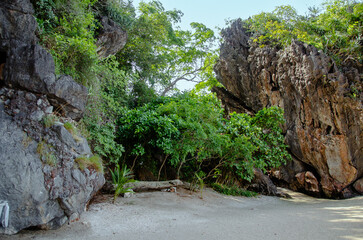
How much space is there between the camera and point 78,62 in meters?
5.73

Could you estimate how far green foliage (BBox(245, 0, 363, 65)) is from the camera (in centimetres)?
1102

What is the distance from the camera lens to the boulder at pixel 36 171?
Answer: 302cm

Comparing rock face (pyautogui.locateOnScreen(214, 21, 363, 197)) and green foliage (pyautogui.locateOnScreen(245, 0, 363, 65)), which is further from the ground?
green foliage (pyautogui.locateOnScreen(245, 0, 363, 65))

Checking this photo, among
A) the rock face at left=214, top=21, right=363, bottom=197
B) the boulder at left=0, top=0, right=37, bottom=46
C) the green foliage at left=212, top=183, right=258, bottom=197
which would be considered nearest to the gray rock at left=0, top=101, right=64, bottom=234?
the boulder at left=0, top=0, right=37, bottom=46

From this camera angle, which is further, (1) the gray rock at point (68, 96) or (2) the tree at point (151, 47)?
(2) the tree at point (151, 47)

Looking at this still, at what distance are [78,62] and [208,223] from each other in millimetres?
5176

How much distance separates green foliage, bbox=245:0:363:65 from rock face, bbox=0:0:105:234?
12281mm

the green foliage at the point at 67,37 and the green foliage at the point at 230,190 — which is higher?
the green foliage at the point at 67,37

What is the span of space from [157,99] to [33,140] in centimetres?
611

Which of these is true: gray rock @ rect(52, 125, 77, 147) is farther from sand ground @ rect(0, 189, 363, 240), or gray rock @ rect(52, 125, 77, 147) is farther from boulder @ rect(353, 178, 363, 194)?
boulder @ rect(353, 178, 363, 194)

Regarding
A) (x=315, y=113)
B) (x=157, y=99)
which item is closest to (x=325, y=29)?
(x=315, y=113)

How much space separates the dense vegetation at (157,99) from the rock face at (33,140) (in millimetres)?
976

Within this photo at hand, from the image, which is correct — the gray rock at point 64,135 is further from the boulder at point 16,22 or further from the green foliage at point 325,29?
the green foliage at point 325,29

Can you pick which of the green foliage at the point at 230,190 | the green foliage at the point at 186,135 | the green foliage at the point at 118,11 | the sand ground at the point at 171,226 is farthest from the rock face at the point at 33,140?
the green foliage at the point at 230,190
